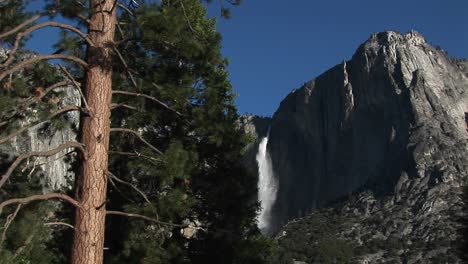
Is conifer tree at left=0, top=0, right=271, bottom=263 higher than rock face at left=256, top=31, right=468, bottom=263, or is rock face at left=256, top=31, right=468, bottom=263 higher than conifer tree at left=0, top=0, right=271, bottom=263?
rock face at left=256, top=31, right=468, bottom=263

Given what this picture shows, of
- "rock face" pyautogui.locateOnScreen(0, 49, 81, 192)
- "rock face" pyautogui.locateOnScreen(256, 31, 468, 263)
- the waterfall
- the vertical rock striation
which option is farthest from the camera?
the waterfall

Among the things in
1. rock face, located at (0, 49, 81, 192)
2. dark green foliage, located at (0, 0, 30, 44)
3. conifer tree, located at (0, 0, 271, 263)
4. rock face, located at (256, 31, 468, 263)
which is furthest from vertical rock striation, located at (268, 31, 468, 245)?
dark green foliage, located at (0, 0, 30, 44)

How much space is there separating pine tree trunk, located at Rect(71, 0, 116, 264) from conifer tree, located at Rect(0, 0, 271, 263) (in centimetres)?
1

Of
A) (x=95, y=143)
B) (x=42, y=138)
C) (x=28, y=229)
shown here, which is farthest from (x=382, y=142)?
(x=95, y=143)

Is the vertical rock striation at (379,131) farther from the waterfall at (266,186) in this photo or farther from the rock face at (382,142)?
the waterfall at (266,186)

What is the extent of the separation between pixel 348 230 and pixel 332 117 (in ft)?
154

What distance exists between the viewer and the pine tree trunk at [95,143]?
265 inches

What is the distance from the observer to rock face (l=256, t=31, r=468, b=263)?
8381cm

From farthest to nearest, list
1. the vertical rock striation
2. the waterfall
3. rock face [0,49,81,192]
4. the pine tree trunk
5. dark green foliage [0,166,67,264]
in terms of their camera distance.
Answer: the waterfall, the vertical rock striation, rock face [0,49,81,192], dark green foliage [0,166,67,264], the pine tree trunk

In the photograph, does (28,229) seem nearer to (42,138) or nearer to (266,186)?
(42,138)

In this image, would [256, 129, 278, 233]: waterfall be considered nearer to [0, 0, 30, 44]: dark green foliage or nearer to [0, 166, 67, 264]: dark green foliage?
[0, 166, 67, 264]: dark green foliage

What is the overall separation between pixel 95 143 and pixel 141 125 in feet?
29.0

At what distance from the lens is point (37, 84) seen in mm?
8383

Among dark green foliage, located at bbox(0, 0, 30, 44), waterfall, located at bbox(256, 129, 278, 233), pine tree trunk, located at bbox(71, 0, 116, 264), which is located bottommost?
pine tree trunk, located at bbox(71, 0, 116, 264)
